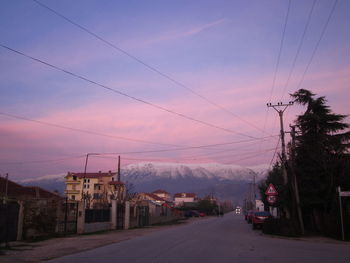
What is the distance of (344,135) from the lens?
100 ft

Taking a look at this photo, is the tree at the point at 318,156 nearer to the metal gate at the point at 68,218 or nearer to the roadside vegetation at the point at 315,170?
the roadside vegetation at the point at 315,170

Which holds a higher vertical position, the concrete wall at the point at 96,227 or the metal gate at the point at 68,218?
the metal gate at the point at 68,218

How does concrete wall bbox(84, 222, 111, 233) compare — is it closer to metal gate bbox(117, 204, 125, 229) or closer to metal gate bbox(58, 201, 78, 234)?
metal gate bbox(58, 201, 78, 234)

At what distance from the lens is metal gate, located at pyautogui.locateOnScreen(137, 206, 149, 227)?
1661 inches

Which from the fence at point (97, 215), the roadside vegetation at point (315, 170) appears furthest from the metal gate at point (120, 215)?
the roadside vegetation at point (315, 170)

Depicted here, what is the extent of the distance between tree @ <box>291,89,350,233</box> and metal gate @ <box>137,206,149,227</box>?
18.5 metres

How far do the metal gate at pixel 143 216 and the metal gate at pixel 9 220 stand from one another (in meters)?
21.2

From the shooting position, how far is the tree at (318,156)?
27062mm

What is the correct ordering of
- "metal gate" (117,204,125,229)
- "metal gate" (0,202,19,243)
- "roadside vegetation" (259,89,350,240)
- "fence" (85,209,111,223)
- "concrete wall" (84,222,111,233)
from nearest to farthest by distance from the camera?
"metal gate" (0,202,19,243)
"roadside vegetation" (259,89,350,240)
"concrete wall" (84,222,111,233)
"fence" (85,209,111,223)
"metal gate" (117,204,125,229)

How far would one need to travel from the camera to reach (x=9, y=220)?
20.6 m

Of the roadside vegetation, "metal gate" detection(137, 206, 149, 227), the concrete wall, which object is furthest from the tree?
"metal gate" detection(137, 206, 149, 227)

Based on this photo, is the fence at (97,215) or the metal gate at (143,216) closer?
the fence at (97,215)

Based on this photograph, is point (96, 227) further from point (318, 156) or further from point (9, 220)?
point (318, 156)

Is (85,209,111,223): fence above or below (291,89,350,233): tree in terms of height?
below
